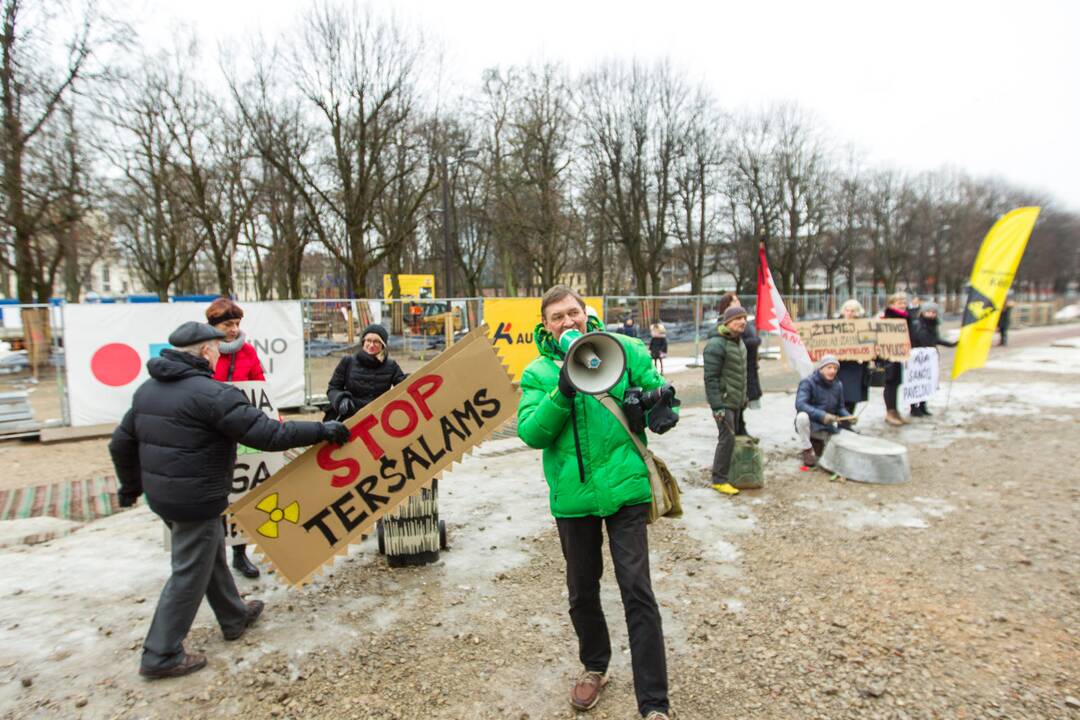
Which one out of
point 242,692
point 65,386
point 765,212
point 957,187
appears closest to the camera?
point 242,692

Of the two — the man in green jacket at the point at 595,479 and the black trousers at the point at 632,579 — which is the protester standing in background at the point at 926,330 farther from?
the black trousers at the point at 632,579

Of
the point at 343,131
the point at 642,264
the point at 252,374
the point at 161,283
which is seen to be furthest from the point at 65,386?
the point at 642,264

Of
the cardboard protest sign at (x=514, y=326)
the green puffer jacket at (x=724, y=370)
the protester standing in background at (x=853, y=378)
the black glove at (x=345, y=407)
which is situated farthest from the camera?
the cardboard protest sign at (x=514, y=326)

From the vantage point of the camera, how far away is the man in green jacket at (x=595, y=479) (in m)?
2.60

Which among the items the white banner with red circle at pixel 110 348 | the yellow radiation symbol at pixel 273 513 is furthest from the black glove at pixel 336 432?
the white banner with red circle at pixel 110 348

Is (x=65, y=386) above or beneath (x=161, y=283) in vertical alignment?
beneath

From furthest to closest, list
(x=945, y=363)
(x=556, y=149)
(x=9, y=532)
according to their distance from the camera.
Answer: (x=556, y=149)
(x=945, y=363)
(x=9, y=532)

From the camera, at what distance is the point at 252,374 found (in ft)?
15.3

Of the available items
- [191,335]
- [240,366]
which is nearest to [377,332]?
[240,366]

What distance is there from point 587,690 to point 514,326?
10860 millimetres

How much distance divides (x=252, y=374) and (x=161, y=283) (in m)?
29.5

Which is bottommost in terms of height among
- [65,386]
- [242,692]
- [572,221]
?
[242,692]

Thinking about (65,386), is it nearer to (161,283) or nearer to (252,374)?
(252,374)

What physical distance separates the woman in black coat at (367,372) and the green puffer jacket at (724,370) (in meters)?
3.00
